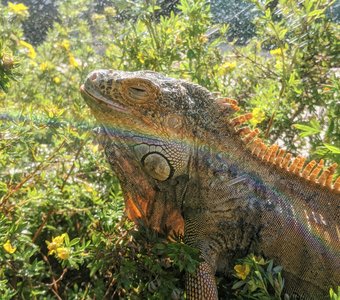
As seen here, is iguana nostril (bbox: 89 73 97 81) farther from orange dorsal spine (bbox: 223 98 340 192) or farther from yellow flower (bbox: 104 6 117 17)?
yellow flower (bbox: 104 6 117 17)

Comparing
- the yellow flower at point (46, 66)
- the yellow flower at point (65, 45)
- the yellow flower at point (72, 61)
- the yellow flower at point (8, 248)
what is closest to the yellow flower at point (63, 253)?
the yellow flower at point (8, 248)

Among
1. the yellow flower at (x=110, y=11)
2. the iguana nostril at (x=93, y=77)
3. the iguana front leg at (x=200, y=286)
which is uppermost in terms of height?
the yellow flower at (x=110, y=11)

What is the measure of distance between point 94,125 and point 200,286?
91cm

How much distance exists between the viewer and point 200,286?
1.79 metres

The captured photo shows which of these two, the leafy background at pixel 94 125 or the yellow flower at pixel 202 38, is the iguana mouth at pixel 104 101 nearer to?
the leafy background at pixel 94 125

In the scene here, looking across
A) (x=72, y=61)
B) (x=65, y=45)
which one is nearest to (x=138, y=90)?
(x=72, y=61)

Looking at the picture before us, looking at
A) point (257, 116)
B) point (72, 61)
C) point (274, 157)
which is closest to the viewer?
point (274, 157)

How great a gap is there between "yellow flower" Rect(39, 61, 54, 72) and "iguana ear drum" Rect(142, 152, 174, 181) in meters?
2.03

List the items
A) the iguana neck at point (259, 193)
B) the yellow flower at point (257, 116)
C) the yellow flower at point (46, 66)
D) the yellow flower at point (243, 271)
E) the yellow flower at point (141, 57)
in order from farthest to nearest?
1. the yellow flower at point (46, 66)
2. the yellow flower at point (141, 57)
3. the yellow flower at point (257, 116)
4. the iguana neck at point (259, 193)
5. the yellow flower at point (243, 271)

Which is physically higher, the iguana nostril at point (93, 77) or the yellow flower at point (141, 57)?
the iguana nostril at point (93, 77)

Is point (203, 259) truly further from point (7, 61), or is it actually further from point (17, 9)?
point (17, 9)

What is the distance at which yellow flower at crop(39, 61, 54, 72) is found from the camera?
3.57 meters

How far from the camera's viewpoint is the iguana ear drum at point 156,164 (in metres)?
1.83

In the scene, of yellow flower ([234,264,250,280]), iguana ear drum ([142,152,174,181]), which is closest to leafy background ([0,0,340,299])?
yellow flower ([234,264,250,280])
